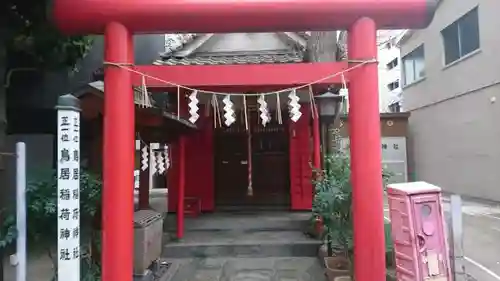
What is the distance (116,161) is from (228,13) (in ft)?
6.74

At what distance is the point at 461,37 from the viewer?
1892 cm

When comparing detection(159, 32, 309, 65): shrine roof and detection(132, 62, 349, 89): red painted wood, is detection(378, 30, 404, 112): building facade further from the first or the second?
detection(132, 62, 349, 89): red painted wood

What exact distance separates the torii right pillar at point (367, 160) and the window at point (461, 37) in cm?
1513

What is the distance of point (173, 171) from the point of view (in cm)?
1174

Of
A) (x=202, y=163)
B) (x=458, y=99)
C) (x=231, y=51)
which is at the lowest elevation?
(x=202, y=163)

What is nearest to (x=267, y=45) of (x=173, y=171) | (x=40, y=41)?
(x=173, y=171)

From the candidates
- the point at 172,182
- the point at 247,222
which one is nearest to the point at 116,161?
the point at 247,222

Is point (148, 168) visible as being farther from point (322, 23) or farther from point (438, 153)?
point (438, 153)

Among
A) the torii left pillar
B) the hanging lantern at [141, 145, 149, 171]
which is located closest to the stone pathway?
the hanging lantern at [141, 145, 149, 171]

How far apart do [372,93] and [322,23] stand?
976mm

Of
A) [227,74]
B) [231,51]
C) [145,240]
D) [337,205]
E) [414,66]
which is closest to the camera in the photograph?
[227,74]

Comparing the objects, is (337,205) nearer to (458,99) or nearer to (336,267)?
(336,267)

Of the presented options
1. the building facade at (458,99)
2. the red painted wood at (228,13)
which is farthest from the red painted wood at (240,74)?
the building facade at (458,99)

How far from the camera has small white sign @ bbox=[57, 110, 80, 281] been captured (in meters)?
3.81
